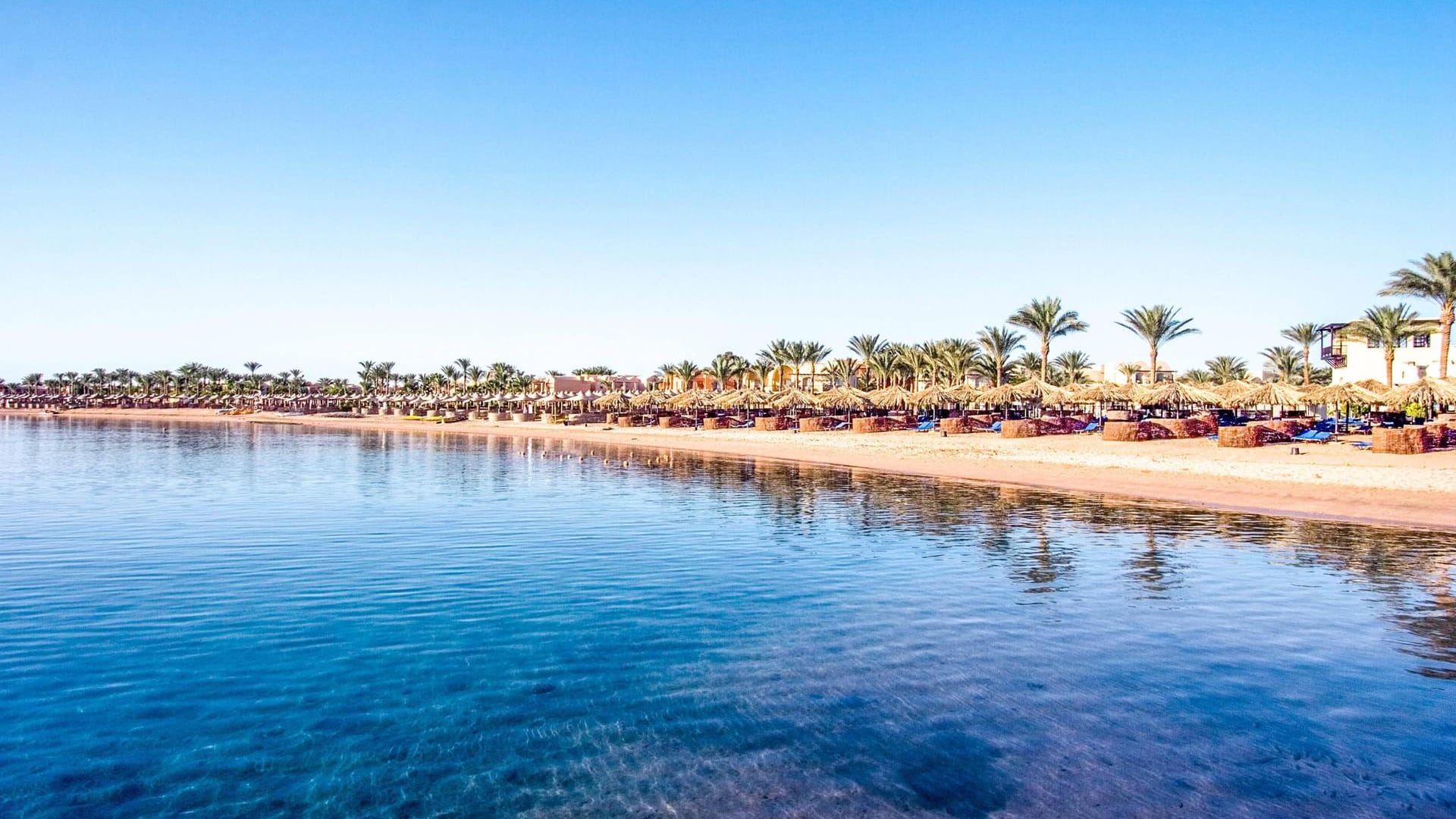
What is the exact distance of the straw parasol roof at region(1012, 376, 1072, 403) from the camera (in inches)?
1609

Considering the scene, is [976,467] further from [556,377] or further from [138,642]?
[556,377]

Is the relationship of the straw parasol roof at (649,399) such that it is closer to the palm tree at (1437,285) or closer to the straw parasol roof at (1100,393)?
the straw parasol roof at (1100,393)

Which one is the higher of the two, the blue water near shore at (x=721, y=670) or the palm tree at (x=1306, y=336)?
the palm tree at (x=1306, y=336)

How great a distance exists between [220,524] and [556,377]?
8822 cm

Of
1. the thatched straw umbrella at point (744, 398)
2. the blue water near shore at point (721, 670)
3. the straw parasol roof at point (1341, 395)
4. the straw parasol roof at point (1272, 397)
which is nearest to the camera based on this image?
the blue water near shore at point (721, 670)

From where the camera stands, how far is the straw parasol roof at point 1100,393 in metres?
39.5

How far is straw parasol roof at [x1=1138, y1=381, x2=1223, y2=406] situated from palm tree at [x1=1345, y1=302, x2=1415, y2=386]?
11884mm

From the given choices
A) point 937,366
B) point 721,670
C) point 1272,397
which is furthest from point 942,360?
point 721,670

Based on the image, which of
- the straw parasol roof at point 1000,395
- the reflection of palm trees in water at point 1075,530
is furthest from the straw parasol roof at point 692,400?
the reflection of palm trees in water at point 1075,530

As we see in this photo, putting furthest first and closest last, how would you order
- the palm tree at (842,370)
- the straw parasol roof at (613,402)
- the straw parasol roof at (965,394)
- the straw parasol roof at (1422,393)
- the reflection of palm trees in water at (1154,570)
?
the palm tree at (842,370), the straw parasol roof at (613,402), the straw parasol roof at (965,394), the straw parasol roof at (1422,393), the reflection of palm trees in water at (1154,570)

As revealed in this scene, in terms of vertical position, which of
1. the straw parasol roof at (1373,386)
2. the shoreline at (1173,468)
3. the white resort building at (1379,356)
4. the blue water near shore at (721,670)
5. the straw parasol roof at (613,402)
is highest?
the white resort building at (1379,356)

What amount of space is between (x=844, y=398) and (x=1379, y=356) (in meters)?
30.0

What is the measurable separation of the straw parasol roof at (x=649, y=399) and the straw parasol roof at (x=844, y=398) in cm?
1300

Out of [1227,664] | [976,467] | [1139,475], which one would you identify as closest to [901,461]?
[976,467]
